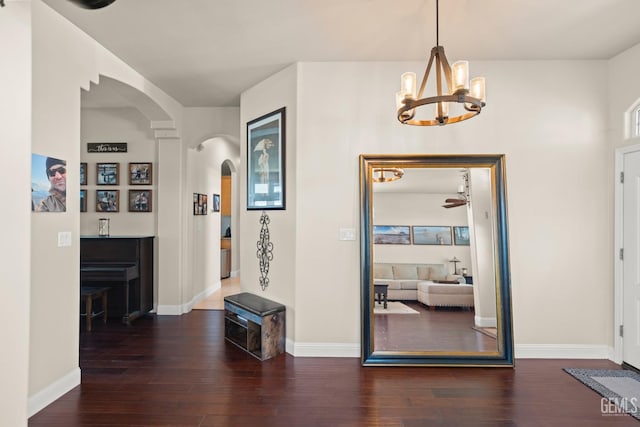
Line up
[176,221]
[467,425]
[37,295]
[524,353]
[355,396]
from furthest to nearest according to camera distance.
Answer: [176,221], [524,353], [355,396], [37,295], [467,425]

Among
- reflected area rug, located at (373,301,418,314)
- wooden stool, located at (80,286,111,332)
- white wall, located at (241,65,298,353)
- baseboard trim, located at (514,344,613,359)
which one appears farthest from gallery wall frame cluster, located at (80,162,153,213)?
baseboard trim, located at (514,344,613,359)

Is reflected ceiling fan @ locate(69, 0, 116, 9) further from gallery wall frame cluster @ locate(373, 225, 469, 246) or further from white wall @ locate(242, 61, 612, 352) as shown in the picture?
gallery wall frame cluster @ locate(373, 225, 469, 246)

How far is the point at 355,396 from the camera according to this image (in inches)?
108

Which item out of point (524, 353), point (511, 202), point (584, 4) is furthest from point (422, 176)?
point (524, 353)

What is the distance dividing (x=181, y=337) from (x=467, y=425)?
3.05 meters

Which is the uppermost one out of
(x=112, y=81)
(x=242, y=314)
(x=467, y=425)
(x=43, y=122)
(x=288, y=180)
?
(x=112, y=81)

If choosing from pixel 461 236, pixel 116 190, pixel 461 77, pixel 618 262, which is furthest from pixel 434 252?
pixel 116 190

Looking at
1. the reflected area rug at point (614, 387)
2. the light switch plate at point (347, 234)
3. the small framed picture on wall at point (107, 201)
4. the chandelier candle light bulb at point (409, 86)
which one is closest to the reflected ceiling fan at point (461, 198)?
the light switch plate at point (347, 234)

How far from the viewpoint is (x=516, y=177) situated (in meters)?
3.48

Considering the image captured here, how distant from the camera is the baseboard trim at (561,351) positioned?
3.44 m

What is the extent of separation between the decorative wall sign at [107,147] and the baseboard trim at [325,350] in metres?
3.70

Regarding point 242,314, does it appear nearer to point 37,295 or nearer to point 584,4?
point 37,295

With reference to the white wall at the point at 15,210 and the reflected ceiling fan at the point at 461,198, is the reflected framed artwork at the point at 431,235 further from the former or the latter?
the white wall at the point at 15,210

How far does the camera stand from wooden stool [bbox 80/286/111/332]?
4199mm
